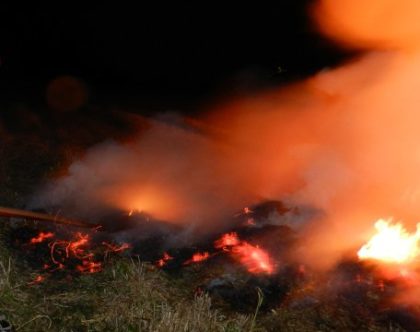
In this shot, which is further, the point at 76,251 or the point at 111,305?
the point at 76,251

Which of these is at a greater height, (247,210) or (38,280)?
(247,210)

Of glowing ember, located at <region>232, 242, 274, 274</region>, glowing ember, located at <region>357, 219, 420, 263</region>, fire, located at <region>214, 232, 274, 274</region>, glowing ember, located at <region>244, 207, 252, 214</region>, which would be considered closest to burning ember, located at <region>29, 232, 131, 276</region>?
fire, located at <region>214, 232, 274, 274</region>

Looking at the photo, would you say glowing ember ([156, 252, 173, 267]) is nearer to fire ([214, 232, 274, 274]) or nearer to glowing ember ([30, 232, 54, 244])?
fire ([214, 232, 274, 274])

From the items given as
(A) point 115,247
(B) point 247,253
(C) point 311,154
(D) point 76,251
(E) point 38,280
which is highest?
Answer: (C) point 311,154

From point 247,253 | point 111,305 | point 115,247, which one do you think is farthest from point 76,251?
point 247,253

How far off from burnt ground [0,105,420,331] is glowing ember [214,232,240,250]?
14 cm

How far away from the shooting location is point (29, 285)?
5.52 metres

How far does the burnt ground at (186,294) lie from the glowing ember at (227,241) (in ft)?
0.45

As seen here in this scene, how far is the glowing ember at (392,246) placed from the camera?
239 inches

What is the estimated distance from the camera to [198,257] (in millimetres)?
6238

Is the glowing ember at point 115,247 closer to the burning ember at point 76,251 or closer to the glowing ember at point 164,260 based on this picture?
the burning ember at point 76,251

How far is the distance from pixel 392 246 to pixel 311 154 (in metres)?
2.52

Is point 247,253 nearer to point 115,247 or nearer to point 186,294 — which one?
point 186,294

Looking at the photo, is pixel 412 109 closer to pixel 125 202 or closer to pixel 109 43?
pixel 125 202
